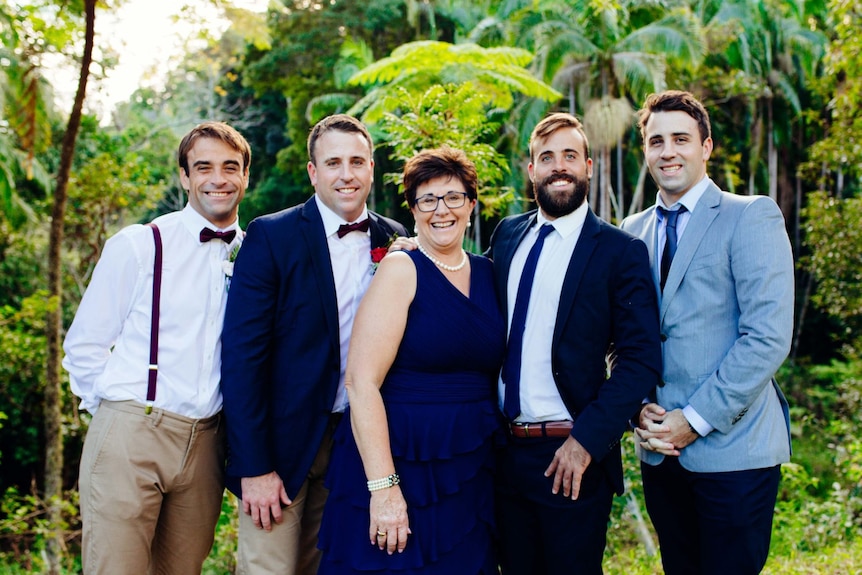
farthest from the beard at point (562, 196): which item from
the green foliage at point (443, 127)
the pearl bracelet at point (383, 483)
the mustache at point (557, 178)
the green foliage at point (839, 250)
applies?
the green foliage at point (839, 250)

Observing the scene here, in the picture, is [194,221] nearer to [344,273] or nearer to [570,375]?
[344,273]

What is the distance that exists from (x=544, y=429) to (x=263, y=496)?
1325 mm

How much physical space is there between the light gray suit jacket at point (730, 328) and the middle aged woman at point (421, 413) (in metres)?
0.86

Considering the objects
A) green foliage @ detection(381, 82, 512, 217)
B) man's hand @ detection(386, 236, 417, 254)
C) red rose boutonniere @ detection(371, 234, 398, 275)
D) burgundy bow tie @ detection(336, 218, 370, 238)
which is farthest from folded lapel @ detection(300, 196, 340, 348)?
green foliage @ detection(381, 82, 512, 217)

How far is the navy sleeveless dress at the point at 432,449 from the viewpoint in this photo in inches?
118

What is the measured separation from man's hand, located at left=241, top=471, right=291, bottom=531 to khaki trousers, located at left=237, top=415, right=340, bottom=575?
10cm

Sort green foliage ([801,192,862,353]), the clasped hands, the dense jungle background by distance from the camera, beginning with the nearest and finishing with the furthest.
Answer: the clasped hands
the dense jungle background
green foliage ([801,192,862,353])

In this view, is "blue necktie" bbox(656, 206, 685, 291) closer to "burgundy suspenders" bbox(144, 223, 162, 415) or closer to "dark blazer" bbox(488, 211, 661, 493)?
"dark blazer" bbox(488, 211, 661, 493)

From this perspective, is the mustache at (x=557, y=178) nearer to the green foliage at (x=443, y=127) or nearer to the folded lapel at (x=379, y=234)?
the folded lapel at (x=379, y=234)

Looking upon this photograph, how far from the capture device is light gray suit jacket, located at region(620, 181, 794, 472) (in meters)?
3.02

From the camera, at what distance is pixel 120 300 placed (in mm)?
3359

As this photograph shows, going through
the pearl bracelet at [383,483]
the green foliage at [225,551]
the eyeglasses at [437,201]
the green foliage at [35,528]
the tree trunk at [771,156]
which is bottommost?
the green foliage at [35,528]

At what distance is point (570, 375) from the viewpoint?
3160 millimetres

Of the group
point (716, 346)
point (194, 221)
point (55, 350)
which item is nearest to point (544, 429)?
point (716, 346)
